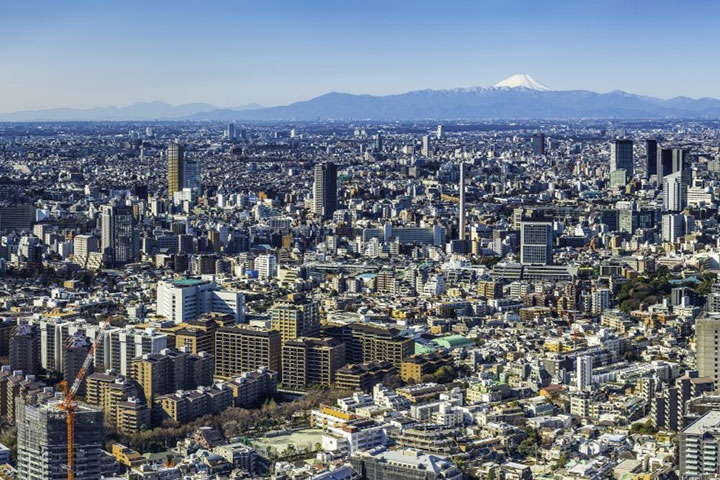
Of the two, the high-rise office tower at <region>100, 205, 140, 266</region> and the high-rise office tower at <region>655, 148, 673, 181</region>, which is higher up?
the high-rise office tower at <region>655, 148, 673, 181</region>

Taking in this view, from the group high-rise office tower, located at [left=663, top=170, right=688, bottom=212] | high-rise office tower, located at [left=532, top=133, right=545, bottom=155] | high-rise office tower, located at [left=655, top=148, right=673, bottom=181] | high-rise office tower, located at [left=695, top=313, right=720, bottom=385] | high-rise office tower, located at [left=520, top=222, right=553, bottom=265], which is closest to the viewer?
high-rise office tower, located at [left=695, top=313, right=720, bottom=385]

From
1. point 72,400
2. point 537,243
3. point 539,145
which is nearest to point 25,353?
point 72,400

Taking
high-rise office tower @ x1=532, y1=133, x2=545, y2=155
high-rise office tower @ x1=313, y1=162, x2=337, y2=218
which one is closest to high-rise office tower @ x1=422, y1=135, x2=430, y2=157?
high-rise office tower @ x1=532, y1=133, x2=545, y2=155

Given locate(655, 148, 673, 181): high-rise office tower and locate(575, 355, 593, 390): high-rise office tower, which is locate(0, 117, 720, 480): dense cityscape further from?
locate(655, 148, 673, 181): high-rise office tower

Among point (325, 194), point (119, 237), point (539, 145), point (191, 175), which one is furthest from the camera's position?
point (539, 145)

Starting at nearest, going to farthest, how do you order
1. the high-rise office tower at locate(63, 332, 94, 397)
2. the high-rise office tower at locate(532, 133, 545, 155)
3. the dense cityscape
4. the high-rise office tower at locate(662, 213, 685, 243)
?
the dense cityscape → the high-rise office tower at locate(63, 332, 94, 397) → the high-rise office tower at locate(662, 213, 685, 243) → the high-rise office tower at locate(532, 133, 545, 155)

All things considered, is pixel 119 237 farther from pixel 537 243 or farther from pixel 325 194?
pixel 325 194

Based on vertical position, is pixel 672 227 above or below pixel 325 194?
below

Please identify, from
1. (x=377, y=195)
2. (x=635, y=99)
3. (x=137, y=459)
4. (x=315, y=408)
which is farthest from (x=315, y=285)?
(x=635, y=99)
